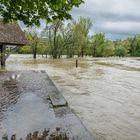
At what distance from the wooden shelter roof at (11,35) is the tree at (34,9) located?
50.1 ft

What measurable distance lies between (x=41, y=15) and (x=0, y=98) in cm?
327

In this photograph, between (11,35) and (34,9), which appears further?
(11,35)

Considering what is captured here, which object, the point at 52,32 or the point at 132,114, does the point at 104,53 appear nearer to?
the point at 52,32

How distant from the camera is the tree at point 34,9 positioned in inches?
297

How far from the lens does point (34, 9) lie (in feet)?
26.9

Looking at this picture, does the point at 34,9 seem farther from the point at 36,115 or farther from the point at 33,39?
the point at 33,39

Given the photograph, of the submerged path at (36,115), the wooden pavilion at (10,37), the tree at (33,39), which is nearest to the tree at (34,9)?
the submerged path at (36,115)

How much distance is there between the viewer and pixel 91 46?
293 feet

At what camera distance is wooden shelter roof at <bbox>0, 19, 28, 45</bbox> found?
79.4 ft

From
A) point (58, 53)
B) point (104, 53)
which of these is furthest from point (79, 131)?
point (104, 53)

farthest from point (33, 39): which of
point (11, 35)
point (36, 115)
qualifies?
point (36, 115)

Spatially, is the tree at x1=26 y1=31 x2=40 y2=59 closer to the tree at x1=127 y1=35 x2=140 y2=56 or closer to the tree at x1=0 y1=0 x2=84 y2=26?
the tree at x1=0 y1=0 x2=84 y2=26

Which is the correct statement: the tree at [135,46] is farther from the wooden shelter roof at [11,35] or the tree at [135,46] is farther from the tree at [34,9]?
the tree at [34,9]

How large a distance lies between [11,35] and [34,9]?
17.9 meters
